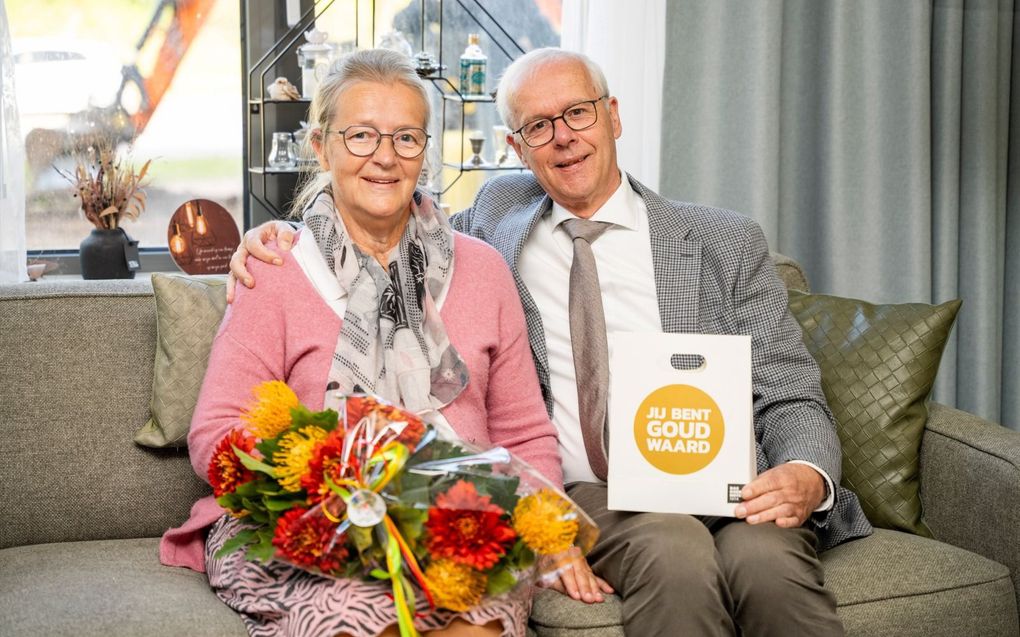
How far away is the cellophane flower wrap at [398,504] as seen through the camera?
138 centimetres

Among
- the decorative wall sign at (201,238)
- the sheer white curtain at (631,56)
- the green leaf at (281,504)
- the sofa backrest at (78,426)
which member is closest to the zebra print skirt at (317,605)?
the green leaf at (281,504)

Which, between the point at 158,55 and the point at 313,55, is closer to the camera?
the point at 313,55

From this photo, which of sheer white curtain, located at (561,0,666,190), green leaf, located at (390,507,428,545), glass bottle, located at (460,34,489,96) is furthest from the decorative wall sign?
green leaf, located at (390,507,428,545)

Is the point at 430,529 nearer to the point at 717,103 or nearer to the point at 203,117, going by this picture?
the point at 717,103

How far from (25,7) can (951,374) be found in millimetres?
2915

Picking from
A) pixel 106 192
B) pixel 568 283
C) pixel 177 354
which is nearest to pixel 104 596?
pixel 177 354

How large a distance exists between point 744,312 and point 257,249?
0.93 m

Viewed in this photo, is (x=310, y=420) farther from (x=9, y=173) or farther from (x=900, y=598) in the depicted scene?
(x=9, y=173)

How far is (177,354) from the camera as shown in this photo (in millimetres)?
2059

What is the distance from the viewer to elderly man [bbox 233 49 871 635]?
182 centimetres

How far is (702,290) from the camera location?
217 centimetres

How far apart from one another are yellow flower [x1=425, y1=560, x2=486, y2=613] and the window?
7.33 ft

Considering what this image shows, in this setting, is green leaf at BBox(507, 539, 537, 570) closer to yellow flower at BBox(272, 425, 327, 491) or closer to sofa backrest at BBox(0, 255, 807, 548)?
yellow flower at BBox(272, 425, 327, 491)

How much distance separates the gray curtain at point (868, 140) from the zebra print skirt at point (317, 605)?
176 cm
